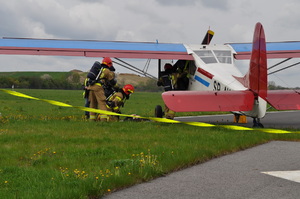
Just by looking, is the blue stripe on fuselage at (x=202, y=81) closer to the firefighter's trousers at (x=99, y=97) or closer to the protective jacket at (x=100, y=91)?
the protective jacket at (x=100, y=91)

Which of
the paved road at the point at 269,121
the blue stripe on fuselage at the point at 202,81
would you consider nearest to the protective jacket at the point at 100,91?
the blue stripe on fuselage at the point at 202,81

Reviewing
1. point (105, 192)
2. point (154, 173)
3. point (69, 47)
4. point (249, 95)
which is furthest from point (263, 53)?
point (69, 47)

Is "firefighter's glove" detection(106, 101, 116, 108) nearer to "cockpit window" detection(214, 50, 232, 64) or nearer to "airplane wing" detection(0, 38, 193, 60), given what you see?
"airplane wing" detection(0, 38, 193, 60)

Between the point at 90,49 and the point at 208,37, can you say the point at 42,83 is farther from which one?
the point at 90,49

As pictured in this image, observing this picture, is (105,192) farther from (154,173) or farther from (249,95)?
(249,95)

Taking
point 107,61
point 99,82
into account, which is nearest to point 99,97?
point 99,82

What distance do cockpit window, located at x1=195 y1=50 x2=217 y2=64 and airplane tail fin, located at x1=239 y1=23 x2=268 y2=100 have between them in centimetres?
314

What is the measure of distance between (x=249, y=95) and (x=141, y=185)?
571 cm

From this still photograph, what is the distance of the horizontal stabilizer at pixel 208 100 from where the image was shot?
31.3 ft

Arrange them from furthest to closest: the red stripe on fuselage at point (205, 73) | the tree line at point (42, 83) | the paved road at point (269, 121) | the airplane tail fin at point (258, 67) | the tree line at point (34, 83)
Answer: the tree line at point (34, 83) → the tree line at point (42, 83) → the paved road at point (269, 121) → the red stripe on fuselage at point (205, 73) → the airplane tail fin at point (258, 67)

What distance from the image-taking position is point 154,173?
17.8ft

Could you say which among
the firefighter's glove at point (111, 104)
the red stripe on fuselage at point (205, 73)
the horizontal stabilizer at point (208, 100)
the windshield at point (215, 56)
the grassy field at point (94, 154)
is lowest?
the grassy field at point (94, 154)

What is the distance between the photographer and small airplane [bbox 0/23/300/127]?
9.59 meters

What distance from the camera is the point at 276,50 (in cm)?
1469
